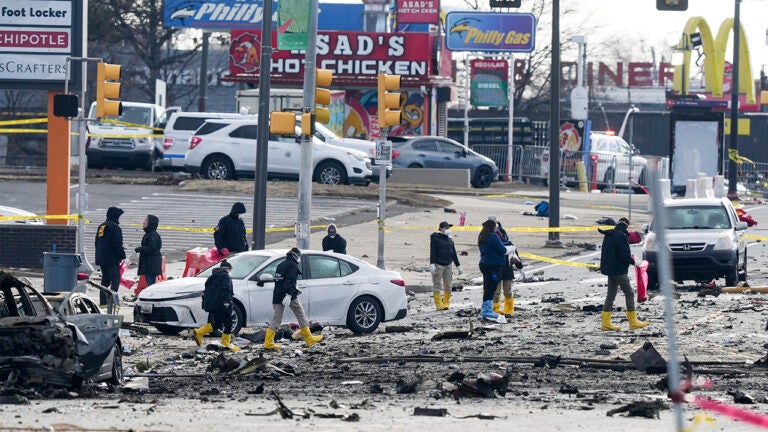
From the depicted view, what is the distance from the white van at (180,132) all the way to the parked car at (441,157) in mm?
7920

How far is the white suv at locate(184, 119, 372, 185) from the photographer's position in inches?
1517

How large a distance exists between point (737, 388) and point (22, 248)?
15.5 metres

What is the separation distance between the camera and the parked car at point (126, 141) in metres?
41.3

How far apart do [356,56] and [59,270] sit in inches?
1309

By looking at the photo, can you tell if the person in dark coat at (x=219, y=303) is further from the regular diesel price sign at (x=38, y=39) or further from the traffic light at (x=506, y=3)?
the traffic light at (x=506, y=3)

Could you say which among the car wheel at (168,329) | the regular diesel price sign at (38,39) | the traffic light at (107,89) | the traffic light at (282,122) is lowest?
the car wheel at (168,329)

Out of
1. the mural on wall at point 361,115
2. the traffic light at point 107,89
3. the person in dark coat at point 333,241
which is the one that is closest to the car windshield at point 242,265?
the person in dark coat at point 333,241

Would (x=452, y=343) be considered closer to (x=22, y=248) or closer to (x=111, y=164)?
(x=22, y=248)

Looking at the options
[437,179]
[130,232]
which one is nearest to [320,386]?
[130,232]

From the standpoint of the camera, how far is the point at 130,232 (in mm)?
30344

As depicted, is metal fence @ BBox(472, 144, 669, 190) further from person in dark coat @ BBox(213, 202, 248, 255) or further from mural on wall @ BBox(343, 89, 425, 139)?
person in dark coat @ BBox(213, 202, 248, 255)

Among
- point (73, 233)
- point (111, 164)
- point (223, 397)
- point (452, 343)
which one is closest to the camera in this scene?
point (223, 397)

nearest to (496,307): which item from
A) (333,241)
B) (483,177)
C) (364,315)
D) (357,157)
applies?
(364,315)

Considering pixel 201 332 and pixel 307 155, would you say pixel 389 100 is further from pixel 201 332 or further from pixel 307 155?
pixel 201 332
